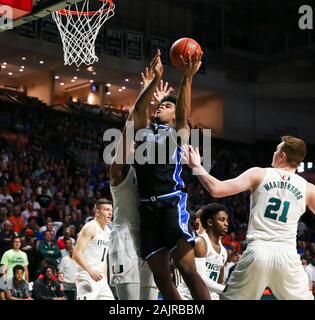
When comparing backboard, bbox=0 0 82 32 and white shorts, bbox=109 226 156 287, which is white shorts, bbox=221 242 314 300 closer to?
white shorts, bbox=109 226 156 287

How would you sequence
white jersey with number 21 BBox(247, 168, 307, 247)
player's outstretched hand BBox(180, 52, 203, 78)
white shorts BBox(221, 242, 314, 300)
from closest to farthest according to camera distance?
white shorts BBox(221, 242, 314, 300), white jersey with number 21 BBox(247, 168, 307, 247), player's outstretched hand BBox(180, 52, 203, 78)

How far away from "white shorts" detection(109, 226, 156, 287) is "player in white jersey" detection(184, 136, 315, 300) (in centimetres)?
67

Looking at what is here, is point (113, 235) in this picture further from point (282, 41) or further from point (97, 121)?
point (282, 41)

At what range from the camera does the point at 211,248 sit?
20.5 feet

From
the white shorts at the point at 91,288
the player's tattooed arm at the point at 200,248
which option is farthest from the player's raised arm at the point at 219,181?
the white shorts at the point at 91,288

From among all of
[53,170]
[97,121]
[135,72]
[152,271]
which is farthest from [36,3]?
[135,72]

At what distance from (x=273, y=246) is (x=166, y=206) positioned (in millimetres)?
815

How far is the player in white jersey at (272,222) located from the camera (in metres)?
4.50

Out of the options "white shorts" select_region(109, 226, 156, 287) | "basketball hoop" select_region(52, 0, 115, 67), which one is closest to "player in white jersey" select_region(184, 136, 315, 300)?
"white shorts" select_region(109, 226, 156, 287)

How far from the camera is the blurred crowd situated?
35.0ft

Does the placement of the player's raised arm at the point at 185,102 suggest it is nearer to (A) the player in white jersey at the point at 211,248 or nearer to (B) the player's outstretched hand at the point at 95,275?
(A) the player in white jersey at the point at 211,248

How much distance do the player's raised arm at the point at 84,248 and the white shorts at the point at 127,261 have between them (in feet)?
5.82

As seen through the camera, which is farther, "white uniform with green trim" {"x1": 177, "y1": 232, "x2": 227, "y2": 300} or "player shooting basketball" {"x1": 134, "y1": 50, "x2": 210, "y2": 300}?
"white uniform with green trim" {"x1": 177, "y1": 232, "x2": 227, "y2": 300}

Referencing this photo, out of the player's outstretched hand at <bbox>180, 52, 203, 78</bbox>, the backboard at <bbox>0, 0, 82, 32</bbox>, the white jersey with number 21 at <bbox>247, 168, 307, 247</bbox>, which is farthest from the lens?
the backboard at <bbox>0, 0, 82, 32</bbox>
